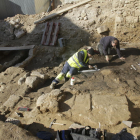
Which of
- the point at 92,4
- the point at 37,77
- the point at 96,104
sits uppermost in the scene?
the point at 92,4

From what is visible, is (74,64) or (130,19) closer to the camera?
(74,64)

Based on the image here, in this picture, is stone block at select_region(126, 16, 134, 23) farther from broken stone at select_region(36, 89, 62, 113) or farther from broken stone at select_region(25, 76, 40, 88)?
broken stone at select_region(36, 89, 62, 113)

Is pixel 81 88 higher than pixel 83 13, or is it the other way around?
pixel 83 13

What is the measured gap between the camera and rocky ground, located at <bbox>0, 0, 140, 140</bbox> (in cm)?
321

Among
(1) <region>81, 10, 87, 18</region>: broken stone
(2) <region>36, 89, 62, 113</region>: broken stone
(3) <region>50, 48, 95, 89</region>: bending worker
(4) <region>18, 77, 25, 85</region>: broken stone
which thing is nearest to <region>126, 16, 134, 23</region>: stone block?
(1) <region>81, 10, 87, 18</region>: broken stone

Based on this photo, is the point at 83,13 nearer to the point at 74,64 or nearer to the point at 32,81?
the point at 74,64

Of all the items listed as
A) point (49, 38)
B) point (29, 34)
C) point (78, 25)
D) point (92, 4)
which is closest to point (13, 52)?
point (29, 34)

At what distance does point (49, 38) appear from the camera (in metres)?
9.24

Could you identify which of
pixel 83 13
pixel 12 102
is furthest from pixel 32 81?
pixel 83 13

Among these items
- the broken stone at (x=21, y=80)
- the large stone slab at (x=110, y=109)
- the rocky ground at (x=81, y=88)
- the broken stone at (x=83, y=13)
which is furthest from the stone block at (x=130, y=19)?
the broken stone at (x=21, y=80)

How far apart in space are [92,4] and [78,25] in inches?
67.9

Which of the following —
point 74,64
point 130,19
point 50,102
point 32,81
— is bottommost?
point 50,102

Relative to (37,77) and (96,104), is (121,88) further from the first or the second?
(37,77)

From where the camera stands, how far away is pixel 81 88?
4.13 metres
